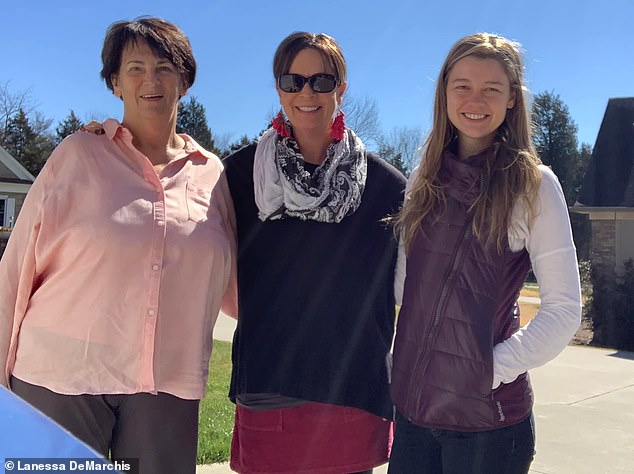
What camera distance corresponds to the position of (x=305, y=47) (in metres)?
2.68

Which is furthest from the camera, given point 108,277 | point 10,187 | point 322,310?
point 10,187

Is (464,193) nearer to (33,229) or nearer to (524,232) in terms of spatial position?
(524,232)

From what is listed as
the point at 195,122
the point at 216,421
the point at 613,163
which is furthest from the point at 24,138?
the point at 216,421

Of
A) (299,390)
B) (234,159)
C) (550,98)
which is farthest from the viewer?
(550,98)

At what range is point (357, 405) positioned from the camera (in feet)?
8.57

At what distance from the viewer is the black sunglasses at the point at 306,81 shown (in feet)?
8.77

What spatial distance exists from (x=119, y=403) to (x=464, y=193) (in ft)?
4.90

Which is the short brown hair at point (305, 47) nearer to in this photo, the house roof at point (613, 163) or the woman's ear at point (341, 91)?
the woman's ear at point (341, 91)

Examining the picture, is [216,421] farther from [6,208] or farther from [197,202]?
[6,208]

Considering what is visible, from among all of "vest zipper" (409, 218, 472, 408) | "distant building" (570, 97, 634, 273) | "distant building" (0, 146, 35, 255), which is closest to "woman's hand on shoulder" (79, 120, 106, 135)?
"vest zipper" (409, 218, 472, 408)

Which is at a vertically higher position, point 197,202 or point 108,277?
point 197,202

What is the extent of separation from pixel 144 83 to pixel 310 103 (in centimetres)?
68

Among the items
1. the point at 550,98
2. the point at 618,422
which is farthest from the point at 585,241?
the point at 618,422

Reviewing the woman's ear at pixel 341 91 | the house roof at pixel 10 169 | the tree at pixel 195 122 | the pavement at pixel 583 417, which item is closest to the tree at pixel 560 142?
the tree at pixel 195 122
